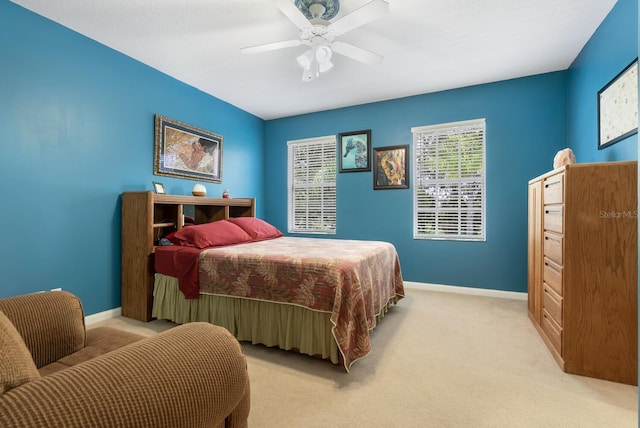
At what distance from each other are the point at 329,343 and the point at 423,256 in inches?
97.2

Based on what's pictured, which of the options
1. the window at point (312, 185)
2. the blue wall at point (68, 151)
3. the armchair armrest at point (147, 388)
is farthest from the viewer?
the window at point (312, 185)

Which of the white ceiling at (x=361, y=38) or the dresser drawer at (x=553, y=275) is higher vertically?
the white ceiling at (x=361, y=38)

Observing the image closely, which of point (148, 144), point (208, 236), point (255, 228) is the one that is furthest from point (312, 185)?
point (148, 144)

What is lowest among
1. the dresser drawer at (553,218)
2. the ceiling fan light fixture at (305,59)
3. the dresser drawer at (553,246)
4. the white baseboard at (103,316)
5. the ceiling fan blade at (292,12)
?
the white baseboard at (103,316)

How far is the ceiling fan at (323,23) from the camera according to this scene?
200 centimetres

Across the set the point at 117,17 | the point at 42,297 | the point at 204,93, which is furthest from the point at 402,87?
the point at 42,297

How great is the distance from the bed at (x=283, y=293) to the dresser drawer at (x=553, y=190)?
141 cm

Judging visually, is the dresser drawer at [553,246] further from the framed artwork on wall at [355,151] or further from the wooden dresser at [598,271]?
the framed artwork on wall at [355,151]

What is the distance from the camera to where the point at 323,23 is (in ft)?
7.71

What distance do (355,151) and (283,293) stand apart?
9.60 ft

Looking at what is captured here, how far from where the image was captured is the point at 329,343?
206 cm

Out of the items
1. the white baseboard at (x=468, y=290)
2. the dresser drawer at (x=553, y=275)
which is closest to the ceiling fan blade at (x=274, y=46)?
the dresser drawer at (x=553, y=275)

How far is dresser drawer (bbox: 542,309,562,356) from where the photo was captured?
2.07 m

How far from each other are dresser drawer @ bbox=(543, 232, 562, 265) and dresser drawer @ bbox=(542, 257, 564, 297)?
0.15ft
